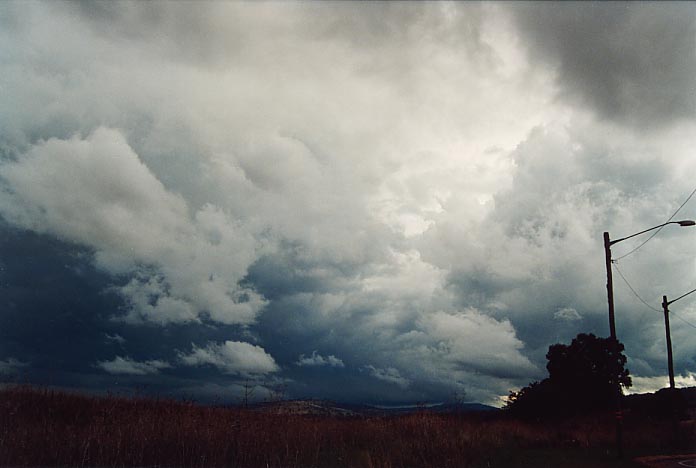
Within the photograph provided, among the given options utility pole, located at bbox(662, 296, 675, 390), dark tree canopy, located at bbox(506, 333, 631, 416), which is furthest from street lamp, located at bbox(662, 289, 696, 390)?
dark tree canopy, located at bbox(506, 333, 631, 416)

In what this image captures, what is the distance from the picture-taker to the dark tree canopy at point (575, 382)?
58500mm

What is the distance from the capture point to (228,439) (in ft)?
67.6

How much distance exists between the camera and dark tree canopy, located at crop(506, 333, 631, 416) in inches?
2303

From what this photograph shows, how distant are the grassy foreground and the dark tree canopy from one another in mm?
30634

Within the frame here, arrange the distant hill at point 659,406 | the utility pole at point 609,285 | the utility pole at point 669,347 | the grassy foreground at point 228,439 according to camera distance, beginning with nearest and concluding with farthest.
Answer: the grassy foreground at point 228,439 < the utility pole at point 609,285 < the utility pole at point 669,347 < the distant hill at point 659,406

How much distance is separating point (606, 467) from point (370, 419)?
32.9 ft

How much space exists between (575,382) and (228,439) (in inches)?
1956

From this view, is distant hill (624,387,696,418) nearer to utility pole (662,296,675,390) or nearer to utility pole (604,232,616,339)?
utility pole (662,296,675,390)

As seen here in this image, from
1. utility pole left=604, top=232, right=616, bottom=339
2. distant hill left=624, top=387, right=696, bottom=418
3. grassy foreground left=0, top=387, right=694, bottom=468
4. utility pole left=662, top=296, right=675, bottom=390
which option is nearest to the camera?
grassy foreground left=0, top=387, right=694, bottom=468

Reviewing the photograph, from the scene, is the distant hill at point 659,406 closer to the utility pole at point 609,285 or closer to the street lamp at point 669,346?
the street lamp at point 669,346

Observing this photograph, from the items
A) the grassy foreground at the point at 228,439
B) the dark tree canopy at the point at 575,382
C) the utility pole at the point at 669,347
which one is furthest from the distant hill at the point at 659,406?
the grassy foreground at the point at 228,439

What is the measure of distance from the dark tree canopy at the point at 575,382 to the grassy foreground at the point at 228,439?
101 ft

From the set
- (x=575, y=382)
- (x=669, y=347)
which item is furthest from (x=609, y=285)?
(x=575, y=382)

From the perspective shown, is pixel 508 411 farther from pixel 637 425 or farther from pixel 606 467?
pixel 606 467
